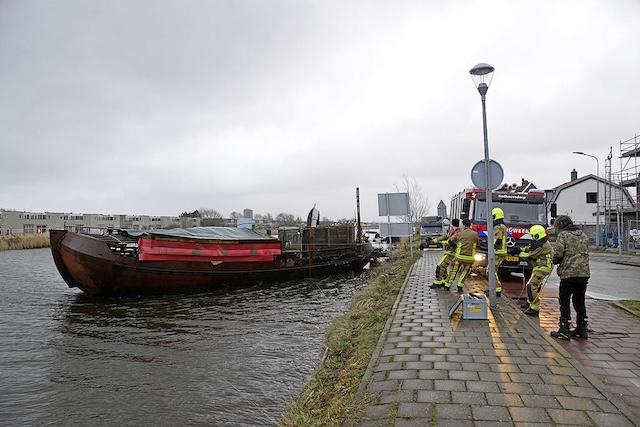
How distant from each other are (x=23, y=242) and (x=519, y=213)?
46050 mm

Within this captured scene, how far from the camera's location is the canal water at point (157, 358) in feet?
16.1

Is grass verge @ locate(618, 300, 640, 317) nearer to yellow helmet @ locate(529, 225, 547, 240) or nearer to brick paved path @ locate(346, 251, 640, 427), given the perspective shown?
yellow helmet @ locate(529, 225, 547, 240)

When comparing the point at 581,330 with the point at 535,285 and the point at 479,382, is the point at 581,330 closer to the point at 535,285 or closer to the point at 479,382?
the point at 535,285

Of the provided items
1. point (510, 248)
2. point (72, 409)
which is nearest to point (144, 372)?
point (72, 409)

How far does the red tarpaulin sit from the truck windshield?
8.18 m

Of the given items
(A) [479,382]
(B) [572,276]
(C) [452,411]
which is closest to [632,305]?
(B) [572,276]

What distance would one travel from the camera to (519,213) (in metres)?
11.1

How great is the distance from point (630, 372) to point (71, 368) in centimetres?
795

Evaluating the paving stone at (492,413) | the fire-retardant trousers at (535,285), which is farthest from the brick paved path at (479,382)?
the fire-retardant trousers at (535,285)

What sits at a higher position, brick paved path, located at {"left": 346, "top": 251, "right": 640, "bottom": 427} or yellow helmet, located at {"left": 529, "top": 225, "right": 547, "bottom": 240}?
yellow helmet, located at {"left": 529, "top": 225, "right": 547, "bottom": 240}

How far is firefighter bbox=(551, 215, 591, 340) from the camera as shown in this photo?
17.4 ft

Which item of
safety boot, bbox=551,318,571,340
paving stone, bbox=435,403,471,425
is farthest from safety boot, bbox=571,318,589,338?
paving stone, bbox=435,403,471,425

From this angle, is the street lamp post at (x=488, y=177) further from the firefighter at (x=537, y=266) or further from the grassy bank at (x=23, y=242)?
the grassy bank at (x=23, y=242)

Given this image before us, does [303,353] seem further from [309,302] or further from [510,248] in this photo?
[510,248]
